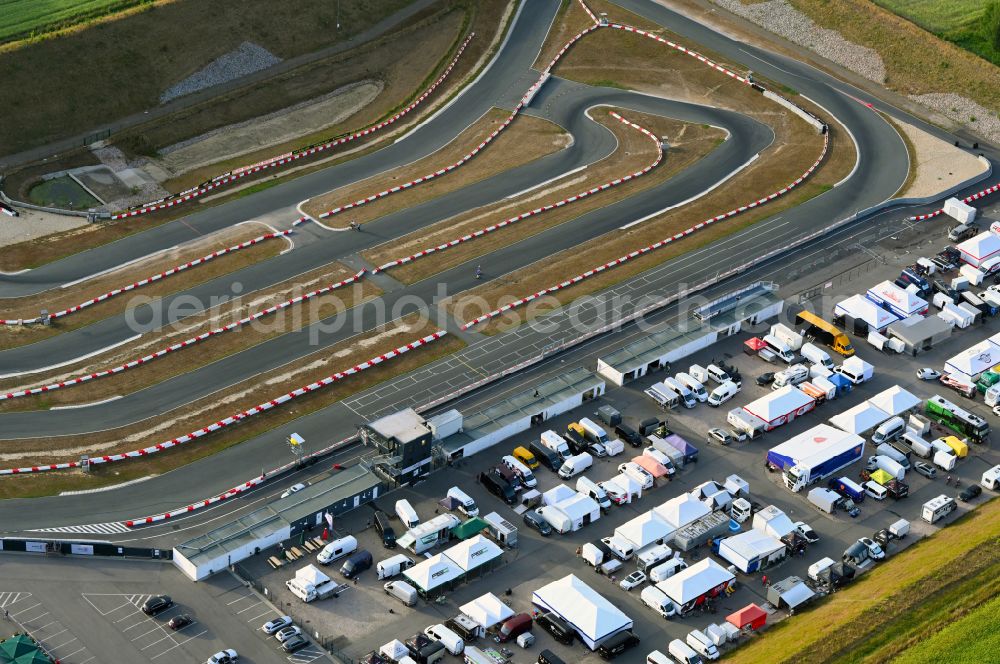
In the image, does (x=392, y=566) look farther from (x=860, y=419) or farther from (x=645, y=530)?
(x=860, y=419)

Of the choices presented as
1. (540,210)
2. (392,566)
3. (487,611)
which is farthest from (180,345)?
(487,611)

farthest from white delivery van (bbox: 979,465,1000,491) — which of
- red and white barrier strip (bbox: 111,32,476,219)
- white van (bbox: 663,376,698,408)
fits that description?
red and white barrier strip (bbox: 111,32,476,219)

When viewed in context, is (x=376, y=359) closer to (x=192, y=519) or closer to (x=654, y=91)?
(x=192, y=519)

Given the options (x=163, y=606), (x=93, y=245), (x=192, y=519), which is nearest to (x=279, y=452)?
(x=192, y=519)

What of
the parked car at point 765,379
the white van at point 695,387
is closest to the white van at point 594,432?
the white van at point 695,387

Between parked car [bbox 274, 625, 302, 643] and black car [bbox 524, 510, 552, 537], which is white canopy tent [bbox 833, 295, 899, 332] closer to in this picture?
black car [bbox 524, 510, 552, 537]

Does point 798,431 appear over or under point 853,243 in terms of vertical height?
under
